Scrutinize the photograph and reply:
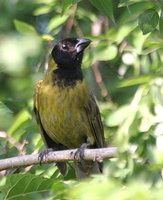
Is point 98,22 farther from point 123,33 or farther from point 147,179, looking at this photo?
point 147,179

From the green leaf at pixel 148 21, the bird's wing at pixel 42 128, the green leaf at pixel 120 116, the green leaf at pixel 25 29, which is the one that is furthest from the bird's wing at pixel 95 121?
the green leaf at pixel 148 21

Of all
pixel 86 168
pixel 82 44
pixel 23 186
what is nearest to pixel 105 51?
pixel 82 44

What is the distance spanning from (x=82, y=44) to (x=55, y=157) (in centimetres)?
133

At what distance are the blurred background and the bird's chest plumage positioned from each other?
0.13 meters

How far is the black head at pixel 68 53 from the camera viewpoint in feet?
17.3

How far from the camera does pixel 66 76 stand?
519 centimetres

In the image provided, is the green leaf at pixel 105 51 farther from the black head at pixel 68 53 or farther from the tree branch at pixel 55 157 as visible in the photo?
the tree branch at pixel 55 157

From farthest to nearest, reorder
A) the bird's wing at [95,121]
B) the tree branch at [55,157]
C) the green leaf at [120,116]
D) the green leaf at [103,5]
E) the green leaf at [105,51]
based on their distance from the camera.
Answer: the bird's wing at [95,121] < the green leaf at [105,51] < the green leaf at [120,116] < the tree branch at [55,157] < the green leaf at [103,5]

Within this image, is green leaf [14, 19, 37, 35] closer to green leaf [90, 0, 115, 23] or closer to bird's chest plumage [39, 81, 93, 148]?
bird's chest plumage [39, 81, 93, 148]

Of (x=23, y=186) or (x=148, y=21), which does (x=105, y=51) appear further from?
(x=23, y=186)

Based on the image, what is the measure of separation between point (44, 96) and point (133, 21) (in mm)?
1000

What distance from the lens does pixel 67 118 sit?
5.00m

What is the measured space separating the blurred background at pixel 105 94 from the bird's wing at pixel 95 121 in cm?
7

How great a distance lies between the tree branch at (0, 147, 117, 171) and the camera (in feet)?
11.5
